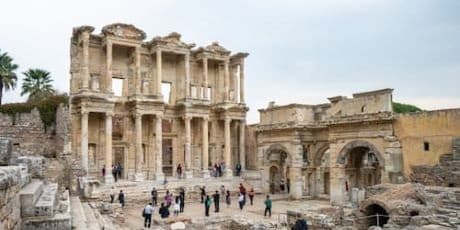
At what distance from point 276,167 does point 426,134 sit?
12.8 m

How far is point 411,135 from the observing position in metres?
21.2

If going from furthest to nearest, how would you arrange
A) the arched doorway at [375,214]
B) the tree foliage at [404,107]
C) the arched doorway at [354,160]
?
the tree foliage at [404,107], the arched doorway at [354,160], the arched doorway at [375,214]

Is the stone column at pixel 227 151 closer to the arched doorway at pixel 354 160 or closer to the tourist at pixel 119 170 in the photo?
the tourist at pixel 119 170

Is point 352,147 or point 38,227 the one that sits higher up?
point 352,147

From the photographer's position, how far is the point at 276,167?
31.7 metres

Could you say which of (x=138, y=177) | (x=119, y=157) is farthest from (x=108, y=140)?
(x=119, y=157)

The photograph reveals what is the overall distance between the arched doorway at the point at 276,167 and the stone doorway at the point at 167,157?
747 cm

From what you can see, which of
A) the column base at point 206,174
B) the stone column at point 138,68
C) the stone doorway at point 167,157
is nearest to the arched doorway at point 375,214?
the column base at point 206,174

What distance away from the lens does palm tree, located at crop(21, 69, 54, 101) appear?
112 ft

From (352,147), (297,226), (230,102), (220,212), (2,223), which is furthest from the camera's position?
(230,102)

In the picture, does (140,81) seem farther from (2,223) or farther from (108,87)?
(2,223)

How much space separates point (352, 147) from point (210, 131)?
499 inches

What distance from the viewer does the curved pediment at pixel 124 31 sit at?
2808 cm

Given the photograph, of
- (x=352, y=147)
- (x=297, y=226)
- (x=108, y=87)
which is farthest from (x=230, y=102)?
(x=297, y=226)
